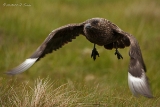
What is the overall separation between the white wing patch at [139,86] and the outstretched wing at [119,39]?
0.87 m

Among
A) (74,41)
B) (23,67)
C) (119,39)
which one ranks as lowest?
(74,41)

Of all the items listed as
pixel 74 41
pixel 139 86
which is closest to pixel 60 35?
pixel 139 86

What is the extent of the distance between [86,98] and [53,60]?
15.4 feet

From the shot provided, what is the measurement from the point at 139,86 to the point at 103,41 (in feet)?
3.93

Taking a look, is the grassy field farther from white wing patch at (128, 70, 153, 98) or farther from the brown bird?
white wing patch at (128, 70, 153, 98)

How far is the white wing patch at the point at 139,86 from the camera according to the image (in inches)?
220

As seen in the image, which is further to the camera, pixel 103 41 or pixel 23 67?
pixel 103 41

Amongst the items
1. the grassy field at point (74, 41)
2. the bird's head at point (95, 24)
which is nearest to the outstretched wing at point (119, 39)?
the bird's head at point (95, 24)

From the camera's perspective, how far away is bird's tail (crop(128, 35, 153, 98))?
5.66 m

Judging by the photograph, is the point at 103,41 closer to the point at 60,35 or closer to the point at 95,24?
the point at 95,24

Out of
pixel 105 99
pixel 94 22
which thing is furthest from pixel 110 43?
pixel 105 99

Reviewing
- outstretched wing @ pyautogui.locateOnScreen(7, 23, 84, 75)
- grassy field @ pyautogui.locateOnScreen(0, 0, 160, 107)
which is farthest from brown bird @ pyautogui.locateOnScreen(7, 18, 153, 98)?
grassy field @ pyautogui.locateOnScreen(0, 0, 160, 107)

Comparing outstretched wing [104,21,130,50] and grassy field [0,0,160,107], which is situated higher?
outstretched wing [104,21,130,50]

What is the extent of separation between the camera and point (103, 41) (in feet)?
22.1
